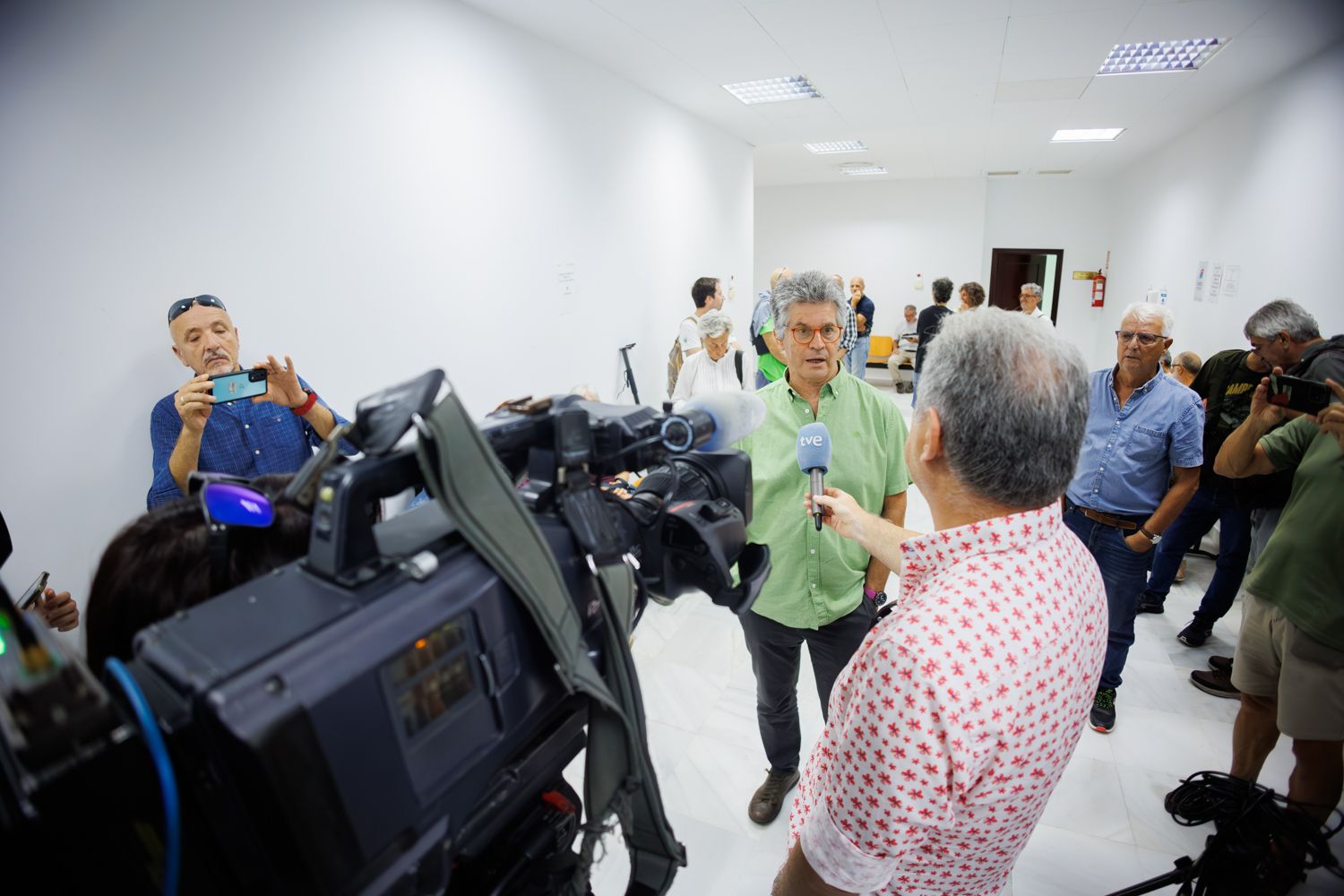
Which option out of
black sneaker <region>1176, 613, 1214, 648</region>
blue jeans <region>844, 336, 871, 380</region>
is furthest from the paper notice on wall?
blue jeans <region>844, 336, 871, 380</region>

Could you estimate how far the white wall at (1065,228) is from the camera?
32.6 feet

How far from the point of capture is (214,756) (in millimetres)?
390

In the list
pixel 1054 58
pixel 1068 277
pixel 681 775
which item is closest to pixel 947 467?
pixel 681 775

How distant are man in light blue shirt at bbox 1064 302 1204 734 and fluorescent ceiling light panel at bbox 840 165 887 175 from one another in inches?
299

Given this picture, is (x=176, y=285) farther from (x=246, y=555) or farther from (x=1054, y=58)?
(x=1054, y=58)

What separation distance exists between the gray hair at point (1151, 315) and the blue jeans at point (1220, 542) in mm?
1018

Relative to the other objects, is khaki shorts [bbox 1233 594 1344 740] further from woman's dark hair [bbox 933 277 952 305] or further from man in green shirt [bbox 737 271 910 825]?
woman's dark hair [bbox 933 277 952 305]

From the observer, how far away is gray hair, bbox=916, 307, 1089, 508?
2.61 ft

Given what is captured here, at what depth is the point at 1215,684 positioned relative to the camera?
2.49 meters

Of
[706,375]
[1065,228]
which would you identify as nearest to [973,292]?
[706,375]

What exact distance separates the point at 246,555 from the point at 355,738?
0.29m

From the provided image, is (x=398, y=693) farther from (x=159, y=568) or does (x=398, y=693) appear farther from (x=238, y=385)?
(x=238, y=385)

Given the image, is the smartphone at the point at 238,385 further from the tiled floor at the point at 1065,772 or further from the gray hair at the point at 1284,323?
the gray hair at the point at 1284,323

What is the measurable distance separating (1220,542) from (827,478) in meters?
2.41
